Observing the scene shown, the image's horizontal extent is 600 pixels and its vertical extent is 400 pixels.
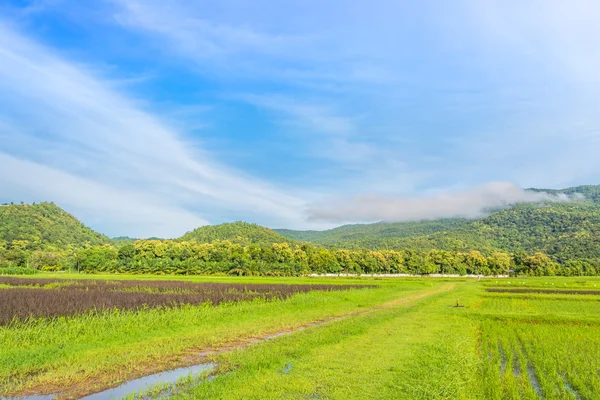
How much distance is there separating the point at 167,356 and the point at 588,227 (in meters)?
231

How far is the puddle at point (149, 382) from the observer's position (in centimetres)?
920

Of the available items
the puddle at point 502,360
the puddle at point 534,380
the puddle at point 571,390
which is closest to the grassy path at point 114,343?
the puddle at point 502,360

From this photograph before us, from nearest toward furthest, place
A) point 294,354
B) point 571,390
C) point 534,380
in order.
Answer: point 571,390
point 534,380
point 294,354

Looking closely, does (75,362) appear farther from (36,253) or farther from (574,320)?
(36,253)

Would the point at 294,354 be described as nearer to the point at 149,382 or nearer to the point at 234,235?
the point at 149,382

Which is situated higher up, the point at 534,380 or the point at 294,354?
the point at 294,354

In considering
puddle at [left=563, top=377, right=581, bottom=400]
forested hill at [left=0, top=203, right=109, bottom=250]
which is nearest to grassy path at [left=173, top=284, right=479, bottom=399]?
A: puddle at [left=563, top=377, right=581, bottom=400]

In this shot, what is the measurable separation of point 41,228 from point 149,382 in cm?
15817

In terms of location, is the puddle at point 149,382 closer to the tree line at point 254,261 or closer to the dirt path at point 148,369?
the dirt path at point 148,369

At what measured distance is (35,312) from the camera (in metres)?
19.6

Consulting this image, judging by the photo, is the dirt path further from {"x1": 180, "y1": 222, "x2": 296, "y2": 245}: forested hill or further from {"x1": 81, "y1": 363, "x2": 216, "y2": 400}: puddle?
{"x1": 180, "y1": 222, "x2": 296, "y2": 245}: forested hill

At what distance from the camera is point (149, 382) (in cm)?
1032

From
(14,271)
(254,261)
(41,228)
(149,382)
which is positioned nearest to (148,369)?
(149,382)

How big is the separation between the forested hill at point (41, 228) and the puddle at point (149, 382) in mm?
137530
